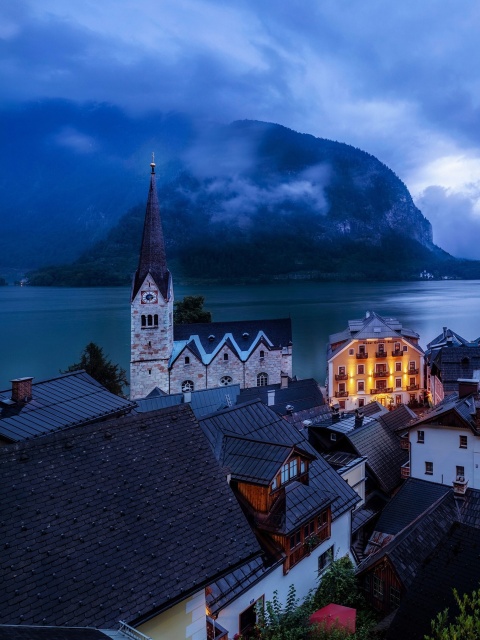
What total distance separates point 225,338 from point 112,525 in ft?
148

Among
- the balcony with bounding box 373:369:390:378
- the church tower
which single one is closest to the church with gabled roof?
the church tower

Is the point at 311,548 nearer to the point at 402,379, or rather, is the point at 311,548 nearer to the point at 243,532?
the point at 243,532

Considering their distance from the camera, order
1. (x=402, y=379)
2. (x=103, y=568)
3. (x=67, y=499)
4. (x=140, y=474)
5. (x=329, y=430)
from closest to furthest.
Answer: (x=103, y=568) < (x=67, y=499) < (x=140, y=474) < (x=329, y=430) < (x=402, y=379)

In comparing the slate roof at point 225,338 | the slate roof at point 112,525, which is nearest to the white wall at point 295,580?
the slate roof at point 112,525

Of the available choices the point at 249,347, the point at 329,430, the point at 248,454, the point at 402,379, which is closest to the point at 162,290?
the point at 249,347

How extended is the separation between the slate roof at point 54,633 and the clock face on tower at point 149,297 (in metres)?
49.3

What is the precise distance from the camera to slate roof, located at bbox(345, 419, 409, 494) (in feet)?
83.6

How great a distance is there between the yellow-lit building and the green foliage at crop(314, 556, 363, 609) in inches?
1450

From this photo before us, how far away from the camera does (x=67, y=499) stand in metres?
7.70

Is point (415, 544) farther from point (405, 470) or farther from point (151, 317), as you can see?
point (151, 317)

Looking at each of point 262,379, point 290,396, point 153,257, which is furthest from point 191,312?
point 290,396

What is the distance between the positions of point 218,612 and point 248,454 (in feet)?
13.2

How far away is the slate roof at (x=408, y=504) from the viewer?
21312 mm

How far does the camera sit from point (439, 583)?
13.2m
